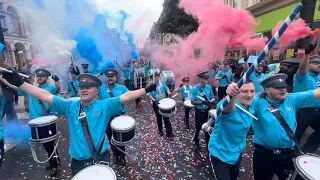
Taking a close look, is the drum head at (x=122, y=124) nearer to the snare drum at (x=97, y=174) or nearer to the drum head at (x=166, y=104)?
the snare drum at (x=97, y=174)

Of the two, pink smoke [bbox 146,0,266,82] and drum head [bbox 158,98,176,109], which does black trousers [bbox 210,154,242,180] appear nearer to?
drum head [bbox 158,98,176,109]

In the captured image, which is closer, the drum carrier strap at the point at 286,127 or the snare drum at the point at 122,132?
the drum carrier strap at the point at 286,127

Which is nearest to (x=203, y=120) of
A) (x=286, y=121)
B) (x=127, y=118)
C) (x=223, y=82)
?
(x=127, y=118)

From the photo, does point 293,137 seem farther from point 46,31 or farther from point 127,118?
point 46,31

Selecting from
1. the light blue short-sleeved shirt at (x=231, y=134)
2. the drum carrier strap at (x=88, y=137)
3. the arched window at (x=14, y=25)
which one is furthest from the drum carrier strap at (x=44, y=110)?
the arched window at (x=14, y=25)

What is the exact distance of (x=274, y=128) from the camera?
101 inches

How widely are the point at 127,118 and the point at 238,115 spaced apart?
2401mm

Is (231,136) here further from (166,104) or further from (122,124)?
(166,104)

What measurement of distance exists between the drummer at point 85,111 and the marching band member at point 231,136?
3.71 ft

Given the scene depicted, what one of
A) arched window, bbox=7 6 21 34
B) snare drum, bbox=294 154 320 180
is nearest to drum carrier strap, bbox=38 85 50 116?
snare drum, bbox=294 154 320 180

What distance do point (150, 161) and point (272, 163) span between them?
2800 millimetres

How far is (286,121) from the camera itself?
259 cm

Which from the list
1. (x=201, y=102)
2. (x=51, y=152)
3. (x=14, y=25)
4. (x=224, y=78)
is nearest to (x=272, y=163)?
(x=201, y=102)

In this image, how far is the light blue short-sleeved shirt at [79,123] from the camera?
2.63m
